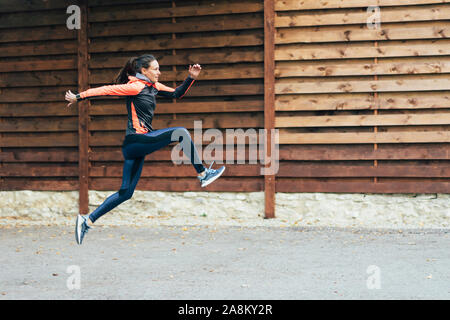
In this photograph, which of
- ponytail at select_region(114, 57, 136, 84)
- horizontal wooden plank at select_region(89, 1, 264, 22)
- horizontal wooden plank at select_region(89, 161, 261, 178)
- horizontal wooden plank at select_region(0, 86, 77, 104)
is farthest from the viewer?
horizontal wooden plank at select_region(0, 86, 77, 104)

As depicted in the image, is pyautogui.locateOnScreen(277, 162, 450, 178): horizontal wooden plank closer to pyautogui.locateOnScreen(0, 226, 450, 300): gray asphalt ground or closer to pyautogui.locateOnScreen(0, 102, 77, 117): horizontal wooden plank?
pyautogui.locateOnScreen(0, 226, 450, 300): gray asphalt ground

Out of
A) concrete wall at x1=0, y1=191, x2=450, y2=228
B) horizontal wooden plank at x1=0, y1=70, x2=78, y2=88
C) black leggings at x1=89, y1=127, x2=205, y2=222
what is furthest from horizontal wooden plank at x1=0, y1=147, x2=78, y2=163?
black leggings at x1=89, y1=127, x2=205, y2=222

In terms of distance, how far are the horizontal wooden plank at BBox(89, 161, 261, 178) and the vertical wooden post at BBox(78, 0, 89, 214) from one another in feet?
0.55

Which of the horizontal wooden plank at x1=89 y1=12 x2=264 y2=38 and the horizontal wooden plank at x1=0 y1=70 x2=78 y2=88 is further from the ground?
the horizontal wooden plank at x1=89 y1=12 x2=264 y2=38

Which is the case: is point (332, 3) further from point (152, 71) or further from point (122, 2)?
point (152, 71)

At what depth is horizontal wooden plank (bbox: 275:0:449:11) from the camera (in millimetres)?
9367

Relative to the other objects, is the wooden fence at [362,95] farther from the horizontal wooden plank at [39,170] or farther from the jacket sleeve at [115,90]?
the jacket sleeve at [115,90]

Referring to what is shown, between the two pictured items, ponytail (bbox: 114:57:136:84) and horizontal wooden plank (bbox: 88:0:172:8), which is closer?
ponytail (bbox: 114:57:136:84)

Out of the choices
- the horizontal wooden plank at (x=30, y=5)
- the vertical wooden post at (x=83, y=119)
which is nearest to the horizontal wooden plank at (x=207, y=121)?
the vertical wooden post at (x=83, y=119)

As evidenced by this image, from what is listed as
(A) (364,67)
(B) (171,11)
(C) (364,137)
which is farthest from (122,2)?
(C) (364,137)

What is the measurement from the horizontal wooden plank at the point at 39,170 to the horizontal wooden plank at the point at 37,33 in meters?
2.18

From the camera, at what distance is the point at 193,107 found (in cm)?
1003

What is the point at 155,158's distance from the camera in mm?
10289

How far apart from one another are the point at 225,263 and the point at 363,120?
13.0ft
